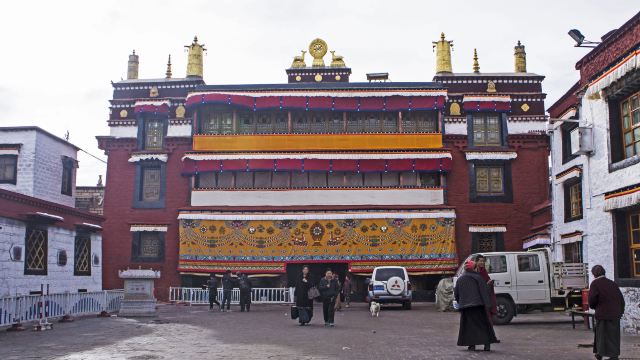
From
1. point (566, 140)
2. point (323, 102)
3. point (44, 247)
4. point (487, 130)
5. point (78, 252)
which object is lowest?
point (78, 252)

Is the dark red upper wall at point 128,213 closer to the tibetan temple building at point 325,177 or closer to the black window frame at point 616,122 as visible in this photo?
the tibetan temple building at point 325,177

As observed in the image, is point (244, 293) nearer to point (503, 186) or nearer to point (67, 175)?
point (67, 175)

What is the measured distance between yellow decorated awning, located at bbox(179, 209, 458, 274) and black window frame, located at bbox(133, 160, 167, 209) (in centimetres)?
243

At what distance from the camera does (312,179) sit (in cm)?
3300

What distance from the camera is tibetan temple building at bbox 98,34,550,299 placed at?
1240 inches

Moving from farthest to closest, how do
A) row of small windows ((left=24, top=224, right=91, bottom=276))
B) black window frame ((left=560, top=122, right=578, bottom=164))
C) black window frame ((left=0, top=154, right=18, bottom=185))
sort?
1. black window frame ((left=0, top=154, right=18, bottom=185))
2. black window frame ((left=560, top=122, right=578, bottom=164))
3. row of small windows ((left=24, top=224, right=91, bottom=276))

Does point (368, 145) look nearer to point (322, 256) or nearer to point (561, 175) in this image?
point (322, 256)

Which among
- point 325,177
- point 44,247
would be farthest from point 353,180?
point 44,247

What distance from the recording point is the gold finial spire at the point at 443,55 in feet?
114

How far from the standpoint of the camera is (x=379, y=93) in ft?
107

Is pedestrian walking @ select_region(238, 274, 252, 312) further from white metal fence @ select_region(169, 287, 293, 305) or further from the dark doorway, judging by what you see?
the dark doorway

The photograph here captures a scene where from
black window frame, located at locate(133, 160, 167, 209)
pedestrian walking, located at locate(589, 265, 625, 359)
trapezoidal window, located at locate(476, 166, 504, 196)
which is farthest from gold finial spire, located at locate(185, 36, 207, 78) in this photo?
pedestrian walking, located at locate(589, 265, 625, 359)

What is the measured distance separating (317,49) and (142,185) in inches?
484

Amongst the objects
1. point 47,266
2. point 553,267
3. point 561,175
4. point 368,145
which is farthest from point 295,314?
point 368,145
